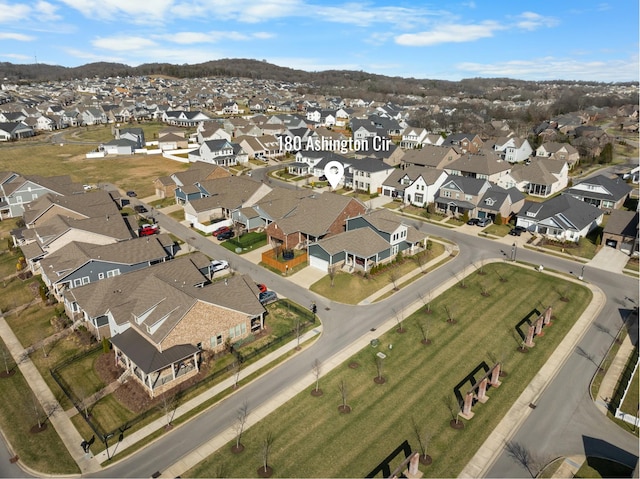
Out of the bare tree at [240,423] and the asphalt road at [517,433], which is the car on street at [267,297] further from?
the bare tree at [240,423]

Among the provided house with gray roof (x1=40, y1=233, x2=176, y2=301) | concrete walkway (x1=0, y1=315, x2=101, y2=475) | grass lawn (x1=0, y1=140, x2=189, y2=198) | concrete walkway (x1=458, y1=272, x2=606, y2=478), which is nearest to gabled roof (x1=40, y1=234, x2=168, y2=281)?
house with gray roof (x1=40, y1=233, x2=176, y2=301)

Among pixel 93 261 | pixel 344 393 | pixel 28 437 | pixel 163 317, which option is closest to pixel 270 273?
pixel 163 317

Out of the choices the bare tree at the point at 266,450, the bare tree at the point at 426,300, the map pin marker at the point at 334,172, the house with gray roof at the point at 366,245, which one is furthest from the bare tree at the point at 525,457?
the map pin marker at the point at 334,172

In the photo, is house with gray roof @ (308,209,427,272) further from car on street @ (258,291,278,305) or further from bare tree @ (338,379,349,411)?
bare tree @ (338,379,349,411)

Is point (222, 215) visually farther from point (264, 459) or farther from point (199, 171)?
point (264, 459)

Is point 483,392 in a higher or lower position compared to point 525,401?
higher

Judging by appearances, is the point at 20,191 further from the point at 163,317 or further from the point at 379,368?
the point at 379,368
